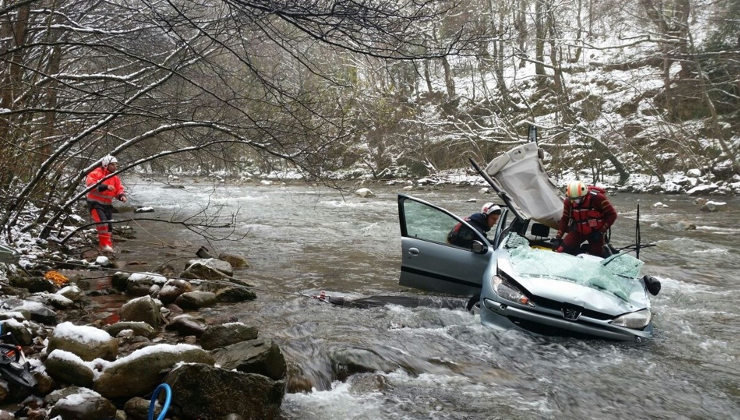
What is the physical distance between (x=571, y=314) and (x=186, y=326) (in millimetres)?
3870

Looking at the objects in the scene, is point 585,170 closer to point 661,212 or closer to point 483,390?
point 661,212

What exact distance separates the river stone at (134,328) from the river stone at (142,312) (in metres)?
0.25

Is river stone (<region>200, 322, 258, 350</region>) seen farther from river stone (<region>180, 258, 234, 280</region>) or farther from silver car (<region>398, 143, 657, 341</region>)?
river stone (<region>180, 258, 234, 280</region>)

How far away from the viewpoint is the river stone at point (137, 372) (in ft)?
A: 12.8

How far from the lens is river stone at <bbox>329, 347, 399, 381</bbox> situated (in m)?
5.05

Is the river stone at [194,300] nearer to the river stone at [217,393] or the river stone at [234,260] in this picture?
the river stone at [234,260]

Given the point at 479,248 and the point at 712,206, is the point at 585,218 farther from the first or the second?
the point at 712,206

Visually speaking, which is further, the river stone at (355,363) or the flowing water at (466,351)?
the river stone at (355,363)

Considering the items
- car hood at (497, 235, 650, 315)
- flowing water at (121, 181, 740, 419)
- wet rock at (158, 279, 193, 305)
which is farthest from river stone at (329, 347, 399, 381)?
wet rock at (158, 279, 193, 305)

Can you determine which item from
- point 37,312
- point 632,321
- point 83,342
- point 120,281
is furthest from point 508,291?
point 120,281

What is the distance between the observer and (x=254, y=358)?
4.45 meters

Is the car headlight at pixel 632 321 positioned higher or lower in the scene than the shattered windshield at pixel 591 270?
lower

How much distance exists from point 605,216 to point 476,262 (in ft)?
6.40

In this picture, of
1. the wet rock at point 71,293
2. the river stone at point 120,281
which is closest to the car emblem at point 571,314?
the wet rock at point 71,293
